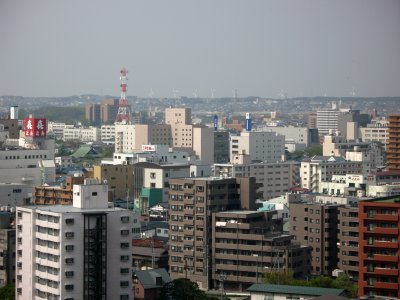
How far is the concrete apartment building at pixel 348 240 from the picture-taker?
22781mm

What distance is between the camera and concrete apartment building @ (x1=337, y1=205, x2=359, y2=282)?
22781 mm

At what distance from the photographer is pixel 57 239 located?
17969mm

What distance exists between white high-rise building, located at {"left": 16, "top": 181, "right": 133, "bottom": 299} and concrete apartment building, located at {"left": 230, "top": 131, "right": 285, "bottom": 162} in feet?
90.6

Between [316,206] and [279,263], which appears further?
[316,206]

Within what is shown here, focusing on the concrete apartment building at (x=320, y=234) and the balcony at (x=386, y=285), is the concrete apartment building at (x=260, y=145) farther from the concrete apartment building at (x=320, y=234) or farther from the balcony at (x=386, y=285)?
the balcony at (x=386, y=285)

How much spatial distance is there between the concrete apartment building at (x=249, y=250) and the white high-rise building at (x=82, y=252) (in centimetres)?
456

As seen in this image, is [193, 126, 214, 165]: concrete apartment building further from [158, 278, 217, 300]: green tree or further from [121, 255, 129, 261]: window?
[121, 255, 129, 261]: window

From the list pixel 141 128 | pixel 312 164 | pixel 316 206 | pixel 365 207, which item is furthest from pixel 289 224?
pixel 141 128

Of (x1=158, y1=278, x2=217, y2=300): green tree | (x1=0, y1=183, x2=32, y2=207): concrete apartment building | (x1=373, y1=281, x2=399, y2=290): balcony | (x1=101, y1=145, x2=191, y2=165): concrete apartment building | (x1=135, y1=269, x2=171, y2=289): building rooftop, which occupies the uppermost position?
(x1=101, y1=145, x2=191, y2=165): concrete apartment building

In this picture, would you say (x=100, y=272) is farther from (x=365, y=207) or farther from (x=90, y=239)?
(x=365, y=207)

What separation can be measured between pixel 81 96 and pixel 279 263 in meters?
111

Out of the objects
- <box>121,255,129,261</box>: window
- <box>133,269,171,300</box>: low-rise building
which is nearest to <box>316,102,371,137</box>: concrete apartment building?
<box>133,269,171,300</box>: low-rise building

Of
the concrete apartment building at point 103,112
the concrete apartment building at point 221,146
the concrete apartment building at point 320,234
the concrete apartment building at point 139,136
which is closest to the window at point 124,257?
the concrete apartment building at point 320,234

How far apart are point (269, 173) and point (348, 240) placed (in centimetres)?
1511
